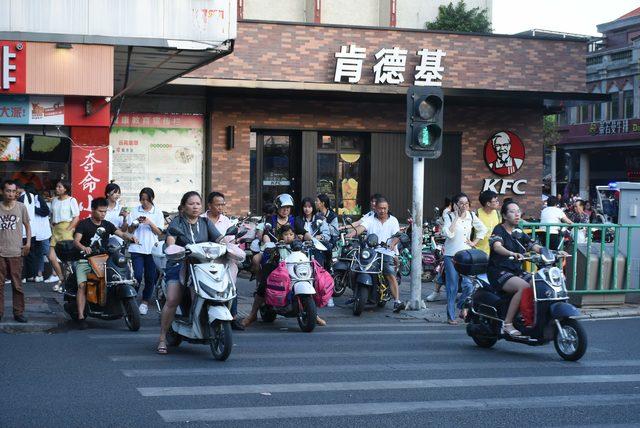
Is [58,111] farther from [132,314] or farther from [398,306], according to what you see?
[398,306]

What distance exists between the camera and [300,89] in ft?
74.3

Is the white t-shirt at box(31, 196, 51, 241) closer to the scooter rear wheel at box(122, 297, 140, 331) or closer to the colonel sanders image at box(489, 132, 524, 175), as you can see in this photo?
the scooter rear wheel at box(122, 297, 140, 331)

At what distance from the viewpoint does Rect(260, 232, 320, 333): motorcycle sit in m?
11.9

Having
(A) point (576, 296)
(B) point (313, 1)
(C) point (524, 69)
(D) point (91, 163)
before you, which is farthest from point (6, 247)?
(B) point (313, 1)

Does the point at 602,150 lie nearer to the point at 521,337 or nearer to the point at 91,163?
the point at 91,163

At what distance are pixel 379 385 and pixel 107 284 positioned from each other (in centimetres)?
472

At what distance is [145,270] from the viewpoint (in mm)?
14141

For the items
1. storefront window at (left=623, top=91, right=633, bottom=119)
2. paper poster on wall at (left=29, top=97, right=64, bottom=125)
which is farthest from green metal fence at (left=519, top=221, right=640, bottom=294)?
storefront window at (left=623, top=91, right=633, bottom=119)

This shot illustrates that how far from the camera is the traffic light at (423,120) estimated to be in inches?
559

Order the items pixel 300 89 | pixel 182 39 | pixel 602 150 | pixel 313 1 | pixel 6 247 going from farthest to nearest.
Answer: pixel 602 150
pixel 313 1
pixel 300 89
pixel 182 39
pixel 6 247

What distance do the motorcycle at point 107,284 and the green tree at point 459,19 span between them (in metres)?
29.5

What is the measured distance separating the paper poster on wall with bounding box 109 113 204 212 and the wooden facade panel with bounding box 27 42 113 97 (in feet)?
22.6

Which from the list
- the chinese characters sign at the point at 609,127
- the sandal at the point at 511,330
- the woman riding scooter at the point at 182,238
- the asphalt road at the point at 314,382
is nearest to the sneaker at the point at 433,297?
the asphalt road at the point at 314,382

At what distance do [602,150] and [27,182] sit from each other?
44116mm
